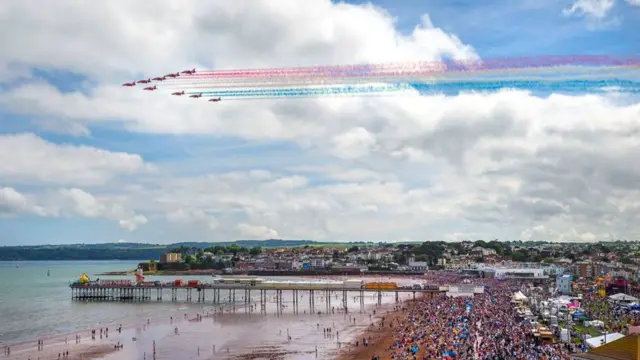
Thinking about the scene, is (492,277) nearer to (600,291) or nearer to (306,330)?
(600,291)

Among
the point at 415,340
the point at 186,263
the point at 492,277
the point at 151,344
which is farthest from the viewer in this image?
the point at 186,263

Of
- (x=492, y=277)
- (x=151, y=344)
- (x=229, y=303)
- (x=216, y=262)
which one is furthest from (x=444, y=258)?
(x=151, y=344)

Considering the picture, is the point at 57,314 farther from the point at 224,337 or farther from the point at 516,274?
the point at 516,274

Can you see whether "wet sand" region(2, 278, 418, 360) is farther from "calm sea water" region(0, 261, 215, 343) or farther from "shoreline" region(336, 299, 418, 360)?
"calm sea water" region(0, 261, 215, 343)

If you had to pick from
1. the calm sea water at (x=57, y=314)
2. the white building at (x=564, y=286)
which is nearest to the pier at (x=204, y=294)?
the calm sea water at (x=57, y=314)

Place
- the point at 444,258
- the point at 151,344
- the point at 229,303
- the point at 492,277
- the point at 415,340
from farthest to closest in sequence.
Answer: the point at 444,258, the point at 492,277, the point at 229,303, the point at 151,344, the point at 415,340

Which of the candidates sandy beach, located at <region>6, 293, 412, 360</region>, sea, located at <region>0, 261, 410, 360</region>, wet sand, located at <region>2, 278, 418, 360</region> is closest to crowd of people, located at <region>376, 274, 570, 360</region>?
sandy beach, located at <region>6, 293, 412, 360</region>

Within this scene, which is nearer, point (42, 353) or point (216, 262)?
point (42, 353)
